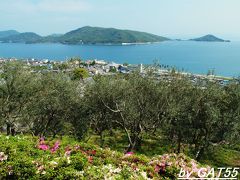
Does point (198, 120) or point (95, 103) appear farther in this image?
point (95, 103)

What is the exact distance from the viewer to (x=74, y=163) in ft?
34.1

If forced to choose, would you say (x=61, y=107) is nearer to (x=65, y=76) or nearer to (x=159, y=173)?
(x=65, y=76)

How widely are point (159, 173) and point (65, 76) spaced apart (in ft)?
62.7

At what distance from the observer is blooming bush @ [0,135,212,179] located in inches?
392

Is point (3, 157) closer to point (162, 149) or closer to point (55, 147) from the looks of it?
point (55, 147)

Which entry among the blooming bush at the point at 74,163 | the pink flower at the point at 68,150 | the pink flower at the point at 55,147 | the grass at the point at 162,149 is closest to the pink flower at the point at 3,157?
the blooming bush at the point at 74,163

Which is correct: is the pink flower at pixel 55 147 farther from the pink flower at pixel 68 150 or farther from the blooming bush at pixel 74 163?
the pink flower at pixel 68 150

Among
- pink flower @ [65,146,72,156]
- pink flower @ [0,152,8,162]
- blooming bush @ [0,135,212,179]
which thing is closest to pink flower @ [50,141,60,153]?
blooming bush @ [0,135,212,179]

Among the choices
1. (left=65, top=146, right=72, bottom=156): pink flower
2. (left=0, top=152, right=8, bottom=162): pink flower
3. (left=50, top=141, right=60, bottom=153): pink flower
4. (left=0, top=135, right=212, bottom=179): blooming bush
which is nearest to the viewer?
(left=0, top=135, right=212, bottom=179): blooming bush

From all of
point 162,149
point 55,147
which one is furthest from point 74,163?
point 162,149

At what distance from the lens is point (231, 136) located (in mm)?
23156

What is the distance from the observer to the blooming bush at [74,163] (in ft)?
32.7

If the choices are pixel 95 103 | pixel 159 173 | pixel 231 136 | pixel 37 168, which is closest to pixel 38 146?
pixel 37 168

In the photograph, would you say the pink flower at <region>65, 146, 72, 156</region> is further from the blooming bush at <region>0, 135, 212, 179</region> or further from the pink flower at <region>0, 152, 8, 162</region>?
the pink flower at <region>0, 152, 8, 162</region>
